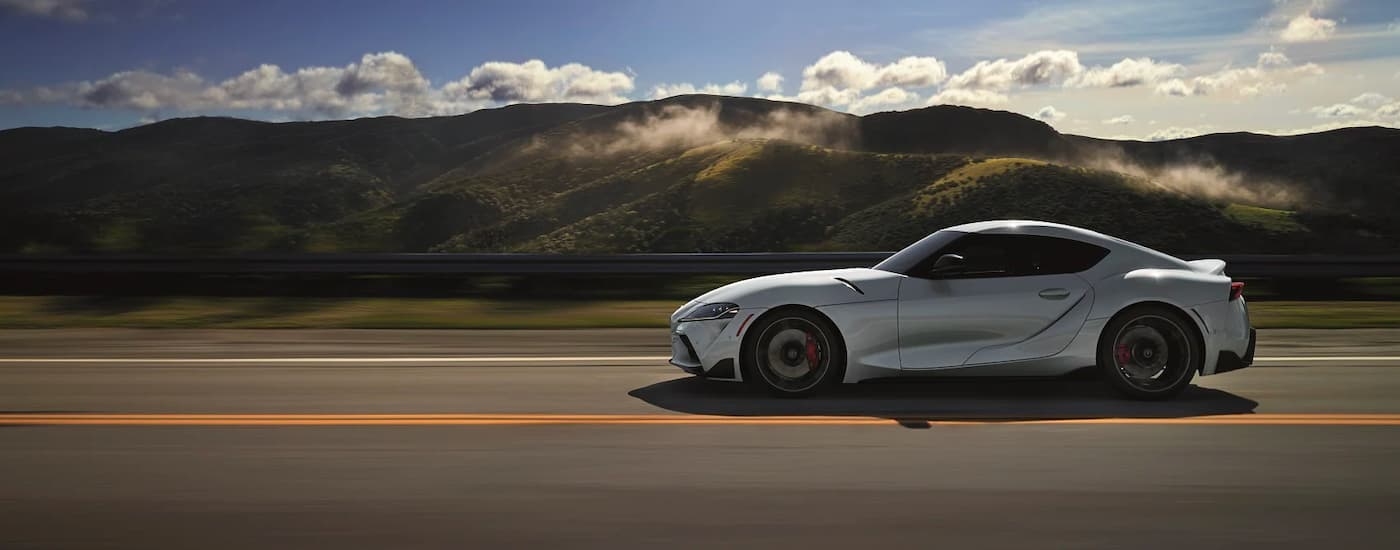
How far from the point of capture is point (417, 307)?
51.2 feet

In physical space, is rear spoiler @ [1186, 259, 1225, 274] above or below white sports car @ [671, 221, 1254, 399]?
above

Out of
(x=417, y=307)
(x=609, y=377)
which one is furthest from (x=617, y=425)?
(x=417, y=307)

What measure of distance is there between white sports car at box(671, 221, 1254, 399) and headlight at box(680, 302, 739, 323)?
1 cm

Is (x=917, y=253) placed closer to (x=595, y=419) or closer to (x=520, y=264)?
(x=595, y=419)

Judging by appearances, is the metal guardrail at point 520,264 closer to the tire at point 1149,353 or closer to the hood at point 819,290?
the hood at point 819,290

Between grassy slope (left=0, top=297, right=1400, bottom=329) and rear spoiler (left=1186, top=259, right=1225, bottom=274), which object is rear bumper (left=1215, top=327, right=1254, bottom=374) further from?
grassy slope (left=0, top=297, right=1400, bottom=329)

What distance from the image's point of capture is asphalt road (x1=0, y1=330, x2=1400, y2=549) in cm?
446

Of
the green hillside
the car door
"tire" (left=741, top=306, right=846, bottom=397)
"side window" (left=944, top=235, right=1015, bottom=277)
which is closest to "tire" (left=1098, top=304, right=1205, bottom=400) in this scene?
the car door

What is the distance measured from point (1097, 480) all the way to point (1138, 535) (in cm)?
87

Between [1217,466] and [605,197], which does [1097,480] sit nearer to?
[1217,466]

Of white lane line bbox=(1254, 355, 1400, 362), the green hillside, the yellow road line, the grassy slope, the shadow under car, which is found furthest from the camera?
the green hillside

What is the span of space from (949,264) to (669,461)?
251 cm

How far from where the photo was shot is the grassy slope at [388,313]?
44.1 feet

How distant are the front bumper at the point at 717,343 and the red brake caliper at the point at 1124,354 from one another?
2222 mm
